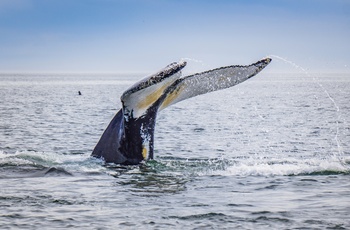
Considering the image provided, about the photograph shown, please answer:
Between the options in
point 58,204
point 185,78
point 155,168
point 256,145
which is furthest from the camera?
point 256,145

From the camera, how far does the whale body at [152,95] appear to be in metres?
8.59

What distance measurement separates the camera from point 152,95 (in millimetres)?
8859

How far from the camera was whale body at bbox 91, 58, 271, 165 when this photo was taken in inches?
338

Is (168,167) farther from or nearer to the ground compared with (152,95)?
nearer to the ground

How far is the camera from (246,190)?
9.08 meters

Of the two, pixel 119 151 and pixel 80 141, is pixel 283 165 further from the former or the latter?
pixel 80 141

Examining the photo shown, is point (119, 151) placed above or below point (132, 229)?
above

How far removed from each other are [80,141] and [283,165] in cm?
799

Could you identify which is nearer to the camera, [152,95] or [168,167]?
[152,95]

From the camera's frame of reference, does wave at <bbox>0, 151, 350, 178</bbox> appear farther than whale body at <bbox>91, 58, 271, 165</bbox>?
Yes

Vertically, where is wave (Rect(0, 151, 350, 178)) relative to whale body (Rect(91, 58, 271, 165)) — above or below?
below

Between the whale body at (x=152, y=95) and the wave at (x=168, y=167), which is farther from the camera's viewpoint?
the wave at (x=168, y=167)

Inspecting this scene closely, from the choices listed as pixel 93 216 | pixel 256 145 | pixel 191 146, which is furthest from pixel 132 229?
Answer: pixel 256 145

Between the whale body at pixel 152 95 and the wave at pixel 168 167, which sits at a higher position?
the whale body at pixel 152 95
